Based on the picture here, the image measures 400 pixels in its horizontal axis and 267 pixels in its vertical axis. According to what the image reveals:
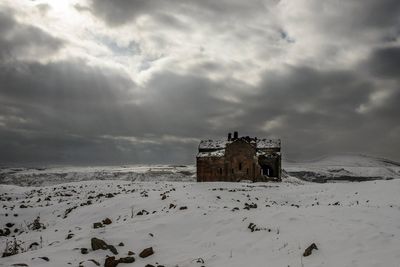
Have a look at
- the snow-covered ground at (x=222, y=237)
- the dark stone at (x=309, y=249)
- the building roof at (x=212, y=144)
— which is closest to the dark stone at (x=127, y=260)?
the snow-covered ground at (x=222, y=237)

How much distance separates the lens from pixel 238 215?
53.3 ft

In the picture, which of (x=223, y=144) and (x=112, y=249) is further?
(x=223, y=144)

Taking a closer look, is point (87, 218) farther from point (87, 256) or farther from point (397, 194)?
point (397, 194)

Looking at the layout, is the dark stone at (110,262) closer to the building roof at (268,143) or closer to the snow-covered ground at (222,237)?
the snow-covered ground at (222,237)

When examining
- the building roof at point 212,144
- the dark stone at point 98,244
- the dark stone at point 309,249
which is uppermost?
the building roof at point 212,144

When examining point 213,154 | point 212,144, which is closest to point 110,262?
point 213,154

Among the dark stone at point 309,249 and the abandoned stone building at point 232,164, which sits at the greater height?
the abandoned stone building at point 232,164

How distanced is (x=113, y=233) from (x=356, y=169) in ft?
518

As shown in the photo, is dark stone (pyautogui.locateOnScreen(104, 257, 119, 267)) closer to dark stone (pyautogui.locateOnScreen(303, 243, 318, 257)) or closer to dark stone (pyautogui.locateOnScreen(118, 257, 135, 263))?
dark stone (pyautogui.locateOnScreen(118, 257, 135, 263))

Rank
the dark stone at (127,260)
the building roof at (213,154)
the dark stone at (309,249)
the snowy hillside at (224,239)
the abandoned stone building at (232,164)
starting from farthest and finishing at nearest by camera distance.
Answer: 1. the building roof at (213,154)
2. the abandoned stone building at (232,164)
3. the dark stone at (127,260)
4. the dark stone at (309,249)
5. the snowy hillside at (224,239)

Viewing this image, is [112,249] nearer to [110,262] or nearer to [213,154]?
[110,262]

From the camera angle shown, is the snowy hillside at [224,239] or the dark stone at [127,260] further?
the dark stone at [127,260]

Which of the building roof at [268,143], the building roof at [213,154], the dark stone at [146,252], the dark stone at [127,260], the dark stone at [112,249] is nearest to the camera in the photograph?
the dark stone at [127,260]

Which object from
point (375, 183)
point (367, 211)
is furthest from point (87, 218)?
point (375, 183)
